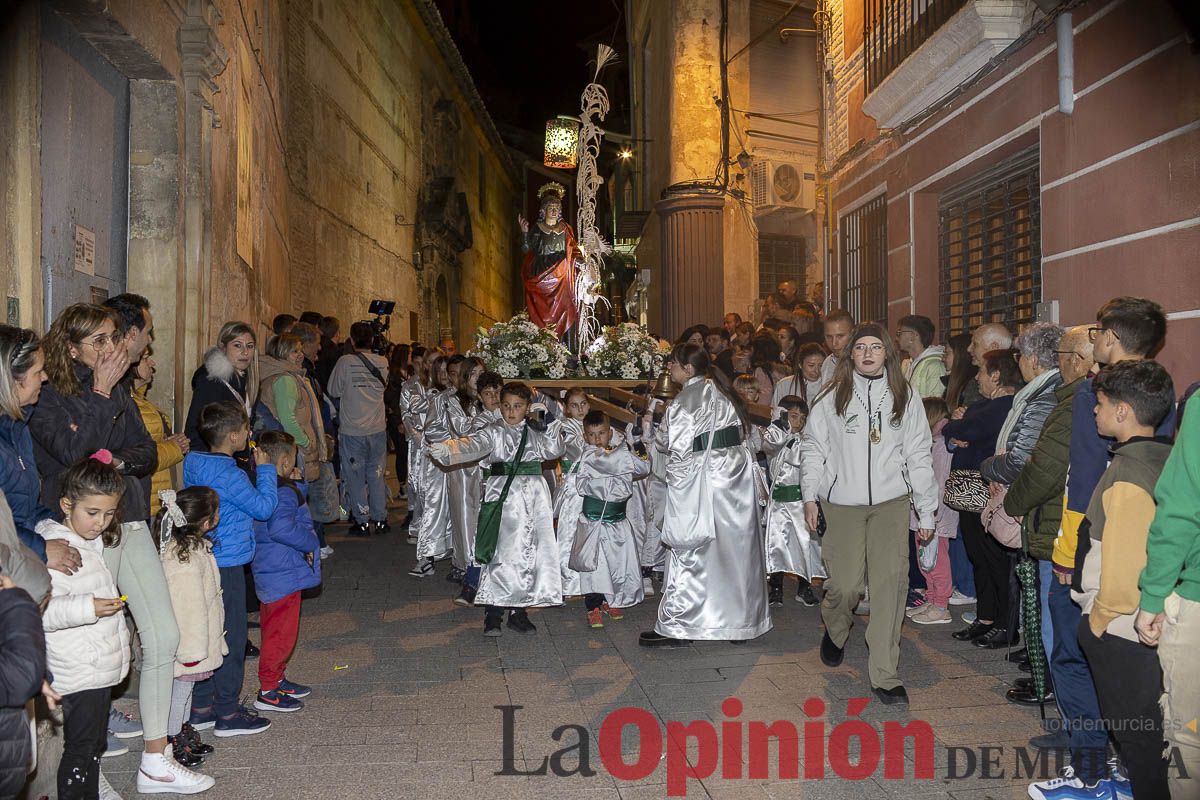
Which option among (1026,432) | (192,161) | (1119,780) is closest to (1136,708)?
(1119,780)

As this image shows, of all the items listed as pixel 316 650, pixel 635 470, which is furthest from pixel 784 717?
pixel 316 650

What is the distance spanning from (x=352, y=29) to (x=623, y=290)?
11083 mm

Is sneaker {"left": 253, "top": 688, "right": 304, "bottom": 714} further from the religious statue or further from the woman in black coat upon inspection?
the religious statue

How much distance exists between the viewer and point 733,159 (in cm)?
1656

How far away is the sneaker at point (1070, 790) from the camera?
4.04 m

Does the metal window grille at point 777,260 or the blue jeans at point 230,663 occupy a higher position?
the metal window grille at point 777,260

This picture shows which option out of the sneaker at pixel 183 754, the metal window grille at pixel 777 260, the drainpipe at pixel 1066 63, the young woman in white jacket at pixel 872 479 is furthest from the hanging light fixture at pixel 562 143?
the sneaker at pixel 183 754

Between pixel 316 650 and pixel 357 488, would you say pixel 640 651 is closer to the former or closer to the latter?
pixel 316 650

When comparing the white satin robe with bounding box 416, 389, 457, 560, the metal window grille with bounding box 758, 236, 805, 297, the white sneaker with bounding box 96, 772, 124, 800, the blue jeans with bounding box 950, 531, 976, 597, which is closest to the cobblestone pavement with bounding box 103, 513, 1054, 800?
the white sneaker with bounding box 96, 772, 124, 800

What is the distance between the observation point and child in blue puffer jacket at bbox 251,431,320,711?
534 centimetres

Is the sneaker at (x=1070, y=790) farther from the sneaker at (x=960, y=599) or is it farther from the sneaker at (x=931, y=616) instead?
the sneaker at (x=960, y=599)

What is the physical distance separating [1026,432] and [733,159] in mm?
11964

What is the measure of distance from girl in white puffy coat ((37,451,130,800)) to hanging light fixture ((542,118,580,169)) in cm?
1198

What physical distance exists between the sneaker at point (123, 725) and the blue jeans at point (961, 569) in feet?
17.9
